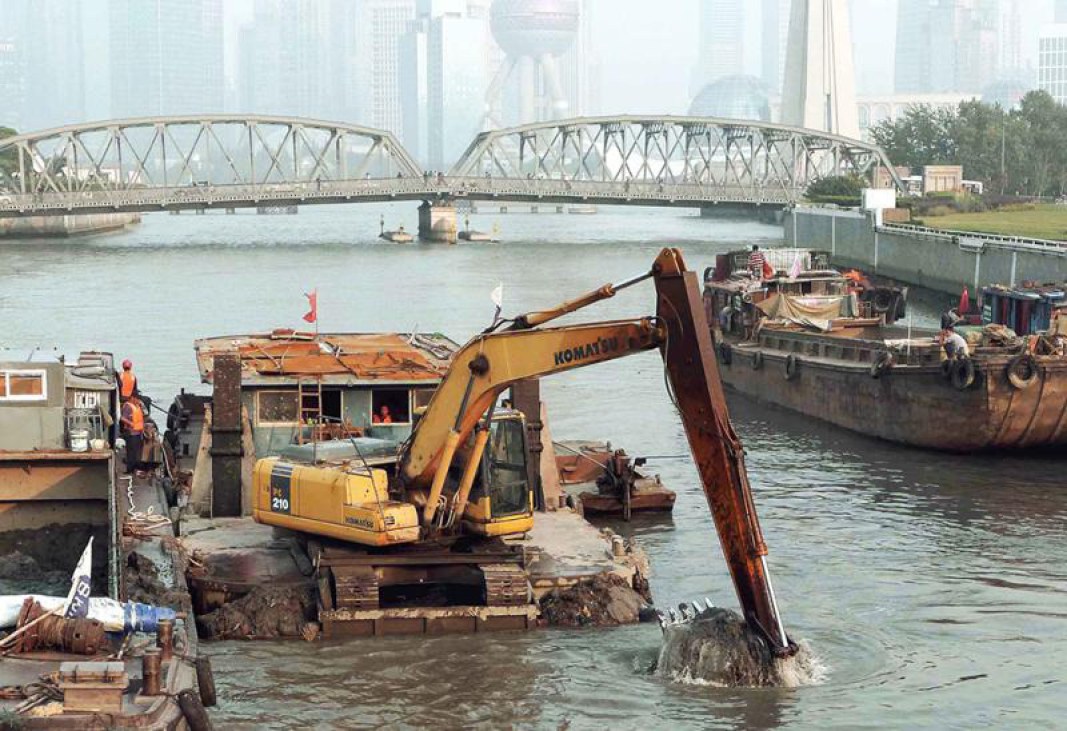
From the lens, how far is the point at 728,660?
816 inches

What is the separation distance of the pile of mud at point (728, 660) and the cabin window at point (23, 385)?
9583mm

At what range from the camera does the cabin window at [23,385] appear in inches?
997

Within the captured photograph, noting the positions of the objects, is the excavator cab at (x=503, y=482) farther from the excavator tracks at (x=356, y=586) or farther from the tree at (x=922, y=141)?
the tree at (x=922, y=141)

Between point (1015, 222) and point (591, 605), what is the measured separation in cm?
8370

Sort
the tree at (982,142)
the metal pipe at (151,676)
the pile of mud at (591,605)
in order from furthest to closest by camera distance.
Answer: the tree at (982,142), the pile of mud at (591,605), the metal pipe at (151,676)

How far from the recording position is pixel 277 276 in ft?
308

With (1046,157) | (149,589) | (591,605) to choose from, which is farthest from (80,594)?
(1046,157)

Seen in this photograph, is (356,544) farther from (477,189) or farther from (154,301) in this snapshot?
(477,189)

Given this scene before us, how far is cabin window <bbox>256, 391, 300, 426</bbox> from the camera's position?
25.8m

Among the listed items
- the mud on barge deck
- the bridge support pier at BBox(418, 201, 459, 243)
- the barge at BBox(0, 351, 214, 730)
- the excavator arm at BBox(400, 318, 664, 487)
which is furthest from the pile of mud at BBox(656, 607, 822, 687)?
the bridge support pier at BBox(418, 201, 459, 243)

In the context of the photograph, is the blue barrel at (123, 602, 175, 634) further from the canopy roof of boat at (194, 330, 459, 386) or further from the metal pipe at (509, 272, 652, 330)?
the canopy roof of boat at (194, 330, 459, 386)

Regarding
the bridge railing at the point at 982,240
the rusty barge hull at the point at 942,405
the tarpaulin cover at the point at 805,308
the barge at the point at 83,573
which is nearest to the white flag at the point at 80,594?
the barge at the point at 83,573

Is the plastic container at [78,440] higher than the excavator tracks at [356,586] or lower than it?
higher

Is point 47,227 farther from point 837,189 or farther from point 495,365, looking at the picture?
point 495,365
